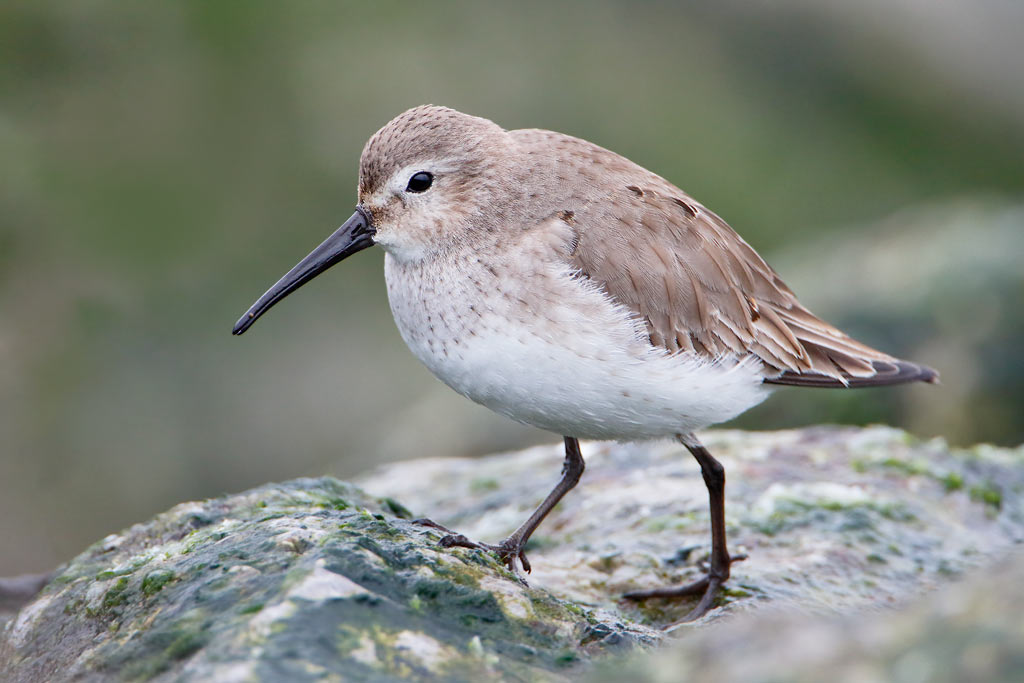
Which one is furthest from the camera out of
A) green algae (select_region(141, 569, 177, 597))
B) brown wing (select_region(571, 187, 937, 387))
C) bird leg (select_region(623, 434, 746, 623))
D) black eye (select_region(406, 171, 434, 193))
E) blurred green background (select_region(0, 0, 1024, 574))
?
blurred green background (select_region(0, 0, 1024, 574))

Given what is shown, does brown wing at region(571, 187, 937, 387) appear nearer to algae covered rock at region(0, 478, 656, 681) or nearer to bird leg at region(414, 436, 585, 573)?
bird leg at region(414, 436, 585, 573)

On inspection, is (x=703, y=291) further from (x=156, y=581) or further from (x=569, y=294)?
(x=156, y=581)

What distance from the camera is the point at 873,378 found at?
5469 mm

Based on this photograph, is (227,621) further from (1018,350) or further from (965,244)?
(965,244)

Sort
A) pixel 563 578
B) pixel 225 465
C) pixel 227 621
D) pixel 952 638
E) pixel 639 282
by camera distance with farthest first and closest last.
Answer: pixel 225 465, pixel 563 578, pixel 639 282, pixel 227 621, pixel 952 638

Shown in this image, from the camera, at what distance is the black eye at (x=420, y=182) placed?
4.96 metres

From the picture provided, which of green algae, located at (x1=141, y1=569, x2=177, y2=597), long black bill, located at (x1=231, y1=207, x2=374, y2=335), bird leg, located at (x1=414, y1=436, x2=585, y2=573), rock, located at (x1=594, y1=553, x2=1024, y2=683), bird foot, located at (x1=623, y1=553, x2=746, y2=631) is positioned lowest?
bird foot, located at (x1=623, y1=553, x2=746, y2=631)

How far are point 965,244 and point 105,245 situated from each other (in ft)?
24.7

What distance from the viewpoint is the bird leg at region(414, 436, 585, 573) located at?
13.9 feet

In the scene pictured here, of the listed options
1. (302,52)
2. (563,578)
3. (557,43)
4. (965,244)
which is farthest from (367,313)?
(563,578)

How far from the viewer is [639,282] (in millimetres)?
4766

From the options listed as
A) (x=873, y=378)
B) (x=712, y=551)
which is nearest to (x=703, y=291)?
(x=873, y=378)

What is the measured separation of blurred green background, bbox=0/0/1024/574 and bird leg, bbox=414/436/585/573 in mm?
2994

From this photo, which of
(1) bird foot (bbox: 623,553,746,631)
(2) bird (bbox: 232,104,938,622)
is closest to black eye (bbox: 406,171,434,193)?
(2) bird (bbox: 232,104,938,622)
